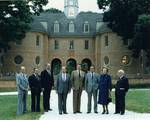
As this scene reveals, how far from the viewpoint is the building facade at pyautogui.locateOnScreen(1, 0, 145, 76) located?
6950 centimetres

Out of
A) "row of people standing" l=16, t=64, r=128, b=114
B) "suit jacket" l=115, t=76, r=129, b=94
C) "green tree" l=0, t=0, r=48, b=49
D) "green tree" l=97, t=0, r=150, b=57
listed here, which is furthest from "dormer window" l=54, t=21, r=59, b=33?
"suit jacket" l=115, t=76, r=129, b=94

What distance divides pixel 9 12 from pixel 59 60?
2167 centimetres

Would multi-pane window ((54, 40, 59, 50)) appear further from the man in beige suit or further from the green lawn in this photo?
the man in beige suit

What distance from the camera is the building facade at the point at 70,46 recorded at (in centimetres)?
6950

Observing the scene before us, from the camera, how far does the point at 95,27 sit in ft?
251

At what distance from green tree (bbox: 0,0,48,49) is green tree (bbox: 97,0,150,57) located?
8174 mm

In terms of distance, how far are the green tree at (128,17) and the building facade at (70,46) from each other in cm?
866

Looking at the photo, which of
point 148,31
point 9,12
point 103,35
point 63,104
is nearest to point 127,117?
point 63,104

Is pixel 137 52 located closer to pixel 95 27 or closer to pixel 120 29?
pixel 120 29

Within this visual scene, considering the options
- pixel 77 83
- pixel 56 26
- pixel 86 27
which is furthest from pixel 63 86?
pixel 56 26

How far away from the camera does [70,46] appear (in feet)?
251

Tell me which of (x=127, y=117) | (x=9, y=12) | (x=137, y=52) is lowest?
(x=127, y=117)

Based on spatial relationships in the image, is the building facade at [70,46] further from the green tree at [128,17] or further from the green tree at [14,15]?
the green tree at [14,15]

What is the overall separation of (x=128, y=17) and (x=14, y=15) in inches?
490
